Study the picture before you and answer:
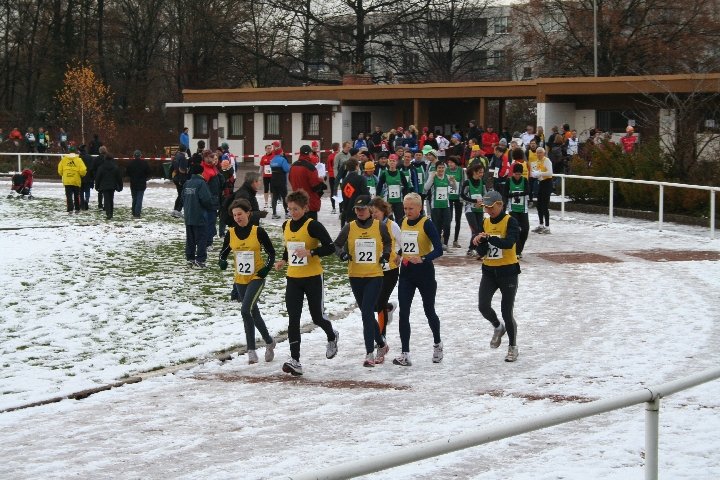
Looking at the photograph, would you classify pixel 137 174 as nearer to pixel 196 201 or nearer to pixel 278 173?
pixel 278 173

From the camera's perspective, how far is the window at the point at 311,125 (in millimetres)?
49938

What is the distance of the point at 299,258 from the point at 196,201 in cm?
833

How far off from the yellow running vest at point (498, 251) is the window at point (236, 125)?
40.8 metres

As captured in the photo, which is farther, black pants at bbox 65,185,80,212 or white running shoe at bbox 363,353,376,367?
black pants at bbox 65,185,80,212

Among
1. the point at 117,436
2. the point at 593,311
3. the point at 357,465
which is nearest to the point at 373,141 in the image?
the point at 593,311

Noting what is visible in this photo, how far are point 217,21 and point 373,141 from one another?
31.2 meters

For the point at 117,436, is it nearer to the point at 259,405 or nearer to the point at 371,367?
the point at 259,405

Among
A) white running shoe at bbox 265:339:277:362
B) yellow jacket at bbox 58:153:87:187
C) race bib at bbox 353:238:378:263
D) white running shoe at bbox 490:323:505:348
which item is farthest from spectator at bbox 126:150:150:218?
race bib at bbox 353:238:378:263

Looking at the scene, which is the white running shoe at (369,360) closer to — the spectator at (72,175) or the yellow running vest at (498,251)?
the yellow running vest at (498,251)

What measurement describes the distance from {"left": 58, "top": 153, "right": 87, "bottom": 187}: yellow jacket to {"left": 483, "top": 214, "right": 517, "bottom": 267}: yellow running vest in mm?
18839

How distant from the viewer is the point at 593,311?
15.8 m

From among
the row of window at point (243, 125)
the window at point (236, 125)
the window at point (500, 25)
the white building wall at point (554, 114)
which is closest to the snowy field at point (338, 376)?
the white building wall at point (554, 114)

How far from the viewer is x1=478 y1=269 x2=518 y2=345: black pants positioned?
42.0ft

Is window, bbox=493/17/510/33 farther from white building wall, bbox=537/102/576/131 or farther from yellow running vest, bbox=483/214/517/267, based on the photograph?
yellow running vest, bbox=483/214/517/267
